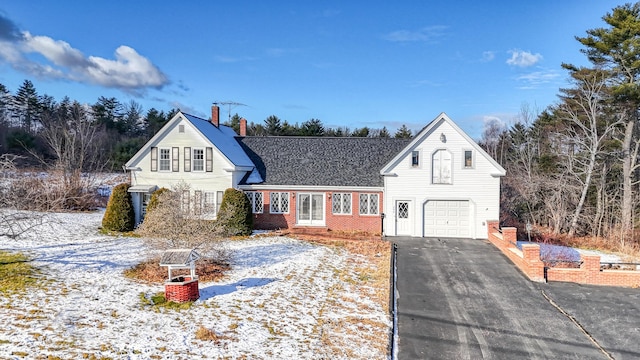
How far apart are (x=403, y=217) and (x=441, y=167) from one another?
3.68 m

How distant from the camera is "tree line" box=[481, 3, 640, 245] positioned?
23.0 m

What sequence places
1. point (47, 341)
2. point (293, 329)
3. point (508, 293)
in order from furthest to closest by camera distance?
point (508, 293), point (293, 329), point (47, 341)

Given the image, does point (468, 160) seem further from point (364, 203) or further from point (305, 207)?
point (305, 207)

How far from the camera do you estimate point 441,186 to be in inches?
831

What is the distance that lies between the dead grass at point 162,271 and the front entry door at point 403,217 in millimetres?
11342

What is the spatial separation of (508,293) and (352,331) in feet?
21.6

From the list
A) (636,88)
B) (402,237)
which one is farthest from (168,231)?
(636,88)

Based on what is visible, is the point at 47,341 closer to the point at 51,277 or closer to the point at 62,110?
the point at 51,277

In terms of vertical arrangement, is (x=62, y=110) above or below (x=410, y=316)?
above


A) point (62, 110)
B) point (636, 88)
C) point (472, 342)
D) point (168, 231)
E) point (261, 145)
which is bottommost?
point (472, 342)

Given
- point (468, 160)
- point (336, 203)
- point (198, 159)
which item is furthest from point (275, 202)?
point (468, 160)

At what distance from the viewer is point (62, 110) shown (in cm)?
5466

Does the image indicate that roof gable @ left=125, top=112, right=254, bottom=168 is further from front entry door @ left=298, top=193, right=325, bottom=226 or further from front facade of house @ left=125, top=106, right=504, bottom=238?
front entry door @ left=298, top=193, right=325, bottom=226

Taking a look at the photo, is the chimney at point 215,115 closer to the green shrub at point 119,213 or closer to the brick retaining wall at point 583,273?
the green shrub at point 119,213
